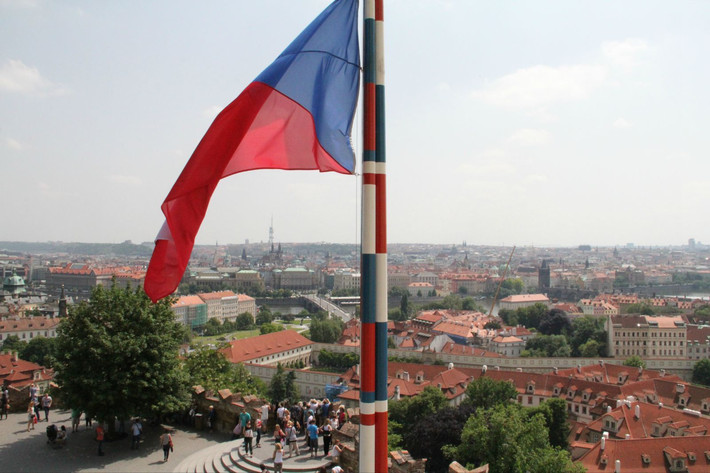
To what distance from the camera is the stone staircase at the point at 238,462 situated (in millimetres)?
8781

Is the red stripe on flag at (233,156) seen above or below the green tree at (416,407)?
above

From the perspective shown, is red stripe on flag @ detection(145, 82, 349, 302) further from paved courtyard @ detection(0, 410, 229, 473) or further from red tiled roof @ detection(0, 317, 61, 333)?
red tiled roof @ detection(0, 317, 61, 333)

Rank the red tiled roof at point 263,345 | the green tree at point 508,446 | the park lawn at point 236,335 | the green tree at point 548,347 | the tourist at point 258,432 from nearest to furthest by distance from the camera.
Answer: the tourist at point 258,432, the green tree at point 508,446, the red tiled roof at point 263,345, the green tree at point 548,347, the park lawn at point 236,335

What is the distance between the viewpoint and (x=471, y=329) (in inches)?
2339

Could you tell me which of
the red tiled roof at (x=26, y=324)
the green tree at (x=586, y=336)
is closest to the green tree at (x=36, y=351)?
the red tiled roof at (x=26, y=324)

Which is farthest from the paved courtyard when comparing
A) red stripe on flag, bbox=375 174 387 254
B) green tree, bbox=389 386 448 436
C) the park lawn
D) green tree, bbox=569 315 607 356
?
the park lawn

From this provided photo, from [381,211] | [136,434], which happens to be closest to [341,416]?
[136,434]

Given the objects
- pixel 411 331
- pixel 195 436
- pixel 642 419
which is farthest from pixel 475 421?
pixel 411 331

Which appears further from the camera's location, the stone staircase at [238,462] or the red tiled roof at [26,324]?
the red tiled roof at [26,324]

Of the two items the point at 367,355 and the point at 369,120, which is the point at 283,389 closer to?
the point at 367,355

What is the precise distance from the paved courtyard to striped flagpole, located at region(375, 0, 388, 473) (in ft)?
22.0

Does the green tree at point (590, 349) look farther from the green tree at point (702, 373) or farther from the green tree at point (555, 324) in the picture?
the green tree at point (702, 373)

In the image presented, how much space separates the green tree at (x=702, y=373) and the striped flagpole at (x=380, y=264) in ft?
155

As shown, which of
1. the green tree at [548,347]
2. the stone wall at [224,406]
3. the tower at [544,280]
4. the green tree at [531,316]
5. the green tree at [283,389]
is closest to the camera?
the stone wall at [224,406]
